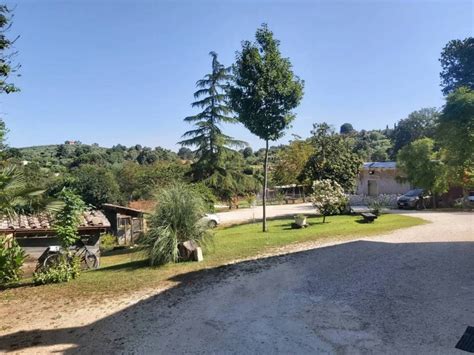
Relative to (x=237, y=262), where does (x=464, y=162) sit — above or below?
above

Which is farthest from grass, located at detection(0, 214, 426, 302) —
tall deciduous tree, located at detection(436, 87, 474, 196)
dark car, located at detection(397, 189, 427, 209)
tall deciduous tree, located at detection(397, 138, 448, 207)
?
dark car, located at detection(397, 189, 427, 209)

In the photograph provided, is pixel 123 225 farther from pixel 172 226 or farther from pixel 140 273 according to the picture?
pixel 140 273

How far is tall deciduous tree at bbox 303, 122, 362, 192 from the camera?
74.4 ft

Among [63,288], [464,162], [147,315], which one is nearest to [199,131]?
[464,162]

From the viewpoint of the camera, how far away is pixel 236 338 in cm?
460

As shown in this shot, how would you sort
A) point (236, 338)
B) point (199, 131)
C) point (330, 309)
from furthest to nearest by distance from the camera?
1. point (199, 131)
2. point (330, 309)
3. point (236, 338)

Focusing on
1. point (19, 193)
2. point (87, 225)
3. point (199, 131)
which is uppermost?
point (199, 131)

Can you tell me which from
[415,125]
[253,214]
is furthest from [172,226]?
[415,125]

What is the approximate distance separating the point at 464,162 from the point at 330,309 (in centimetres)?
1061

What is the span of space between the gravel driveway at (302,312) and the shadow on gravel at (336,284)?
0.06ft

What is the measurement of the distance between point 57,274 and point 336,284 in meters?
6.20

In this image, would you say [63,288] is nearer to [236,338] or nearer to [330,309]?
Result: [236,338]

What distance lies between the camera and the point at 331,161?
23078 mm

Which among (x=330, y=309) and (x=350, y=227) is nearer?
(x=330, y=309)
